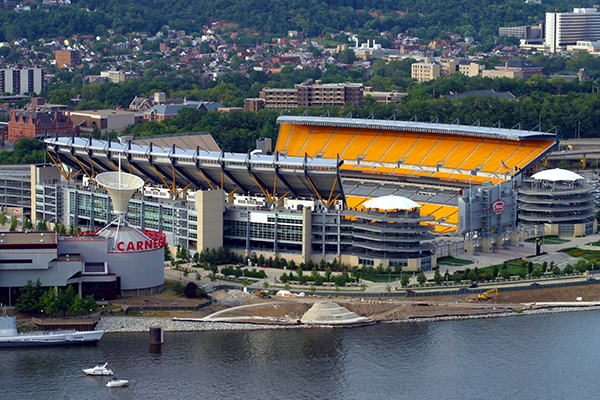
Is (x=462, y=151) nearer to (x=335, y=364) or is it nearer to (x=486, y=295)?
(x=486, y=295)

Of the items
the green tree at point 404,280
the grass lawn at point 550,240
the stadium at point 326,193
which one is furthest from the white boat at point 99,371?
the grass lawn at point 550,240

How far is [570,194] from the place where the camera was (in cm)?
13850

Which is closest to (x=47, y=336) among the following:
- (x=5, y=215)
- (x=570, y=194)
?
(x=5, y=215)

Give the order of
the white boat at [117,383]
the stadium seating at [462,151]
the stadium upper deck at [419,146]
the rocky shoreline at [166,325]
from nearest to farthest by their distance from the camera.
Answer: the white boat at [117,383] < the rocky shoreline at [166,325] < the stadium upper deck at [419,146] < the stadium seating at [462,151]

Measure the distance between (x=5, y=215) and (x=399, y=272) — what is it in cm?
5349

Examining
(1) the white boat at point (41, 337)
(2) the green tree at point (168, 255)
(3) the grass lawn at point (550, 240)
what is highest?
(3) the grass lawn at point (550, 240)

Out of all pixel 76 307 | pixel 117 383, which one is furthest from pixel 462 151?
pixel 117 383

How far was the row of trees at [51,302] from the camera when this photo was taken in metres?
102

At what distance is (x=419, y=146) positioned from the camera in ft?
520

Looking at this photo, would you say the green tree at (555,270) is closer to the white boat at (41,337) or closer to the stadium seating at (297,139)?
the white boat at (41,337)

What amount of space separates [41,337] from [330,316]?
78.9ft

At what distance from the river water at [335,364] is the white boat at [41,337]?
2.90 feet

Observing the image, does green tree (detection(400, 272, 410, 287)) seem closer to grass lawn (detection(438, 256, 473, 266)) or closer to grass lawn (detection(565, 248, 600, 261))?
grass lawn (detection(438, 256, 473, 266))

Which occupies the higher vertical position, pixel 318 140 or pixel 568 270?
pixel 318 140
